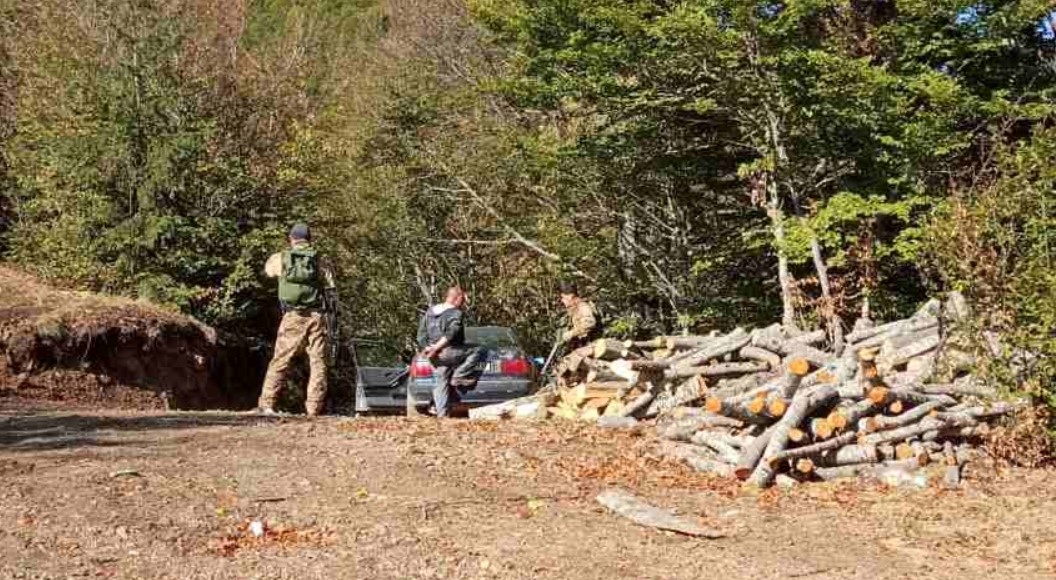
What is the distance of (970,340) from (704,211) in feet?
40.1

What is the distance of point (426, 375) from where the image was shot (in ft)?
45.7

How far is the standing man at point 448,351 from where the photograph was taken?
11844mm

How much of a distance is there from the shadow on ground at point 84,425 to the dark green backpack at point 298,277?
118 centimetres

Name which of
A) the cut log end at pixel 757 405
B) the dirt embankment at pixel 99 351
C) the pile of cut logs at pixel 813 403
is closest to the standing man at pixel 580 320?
the pile of cut logs at pixel 813 403

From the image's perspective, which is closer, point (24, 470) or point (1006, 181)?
point (24, 470)

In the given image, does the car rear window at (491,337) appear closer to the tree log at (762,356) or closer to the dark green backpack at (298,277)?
the dark green backpack at (298,277)

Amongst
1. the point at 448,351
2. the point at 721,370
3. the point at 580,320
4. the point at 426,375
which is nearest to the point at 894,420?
the point at 721,370

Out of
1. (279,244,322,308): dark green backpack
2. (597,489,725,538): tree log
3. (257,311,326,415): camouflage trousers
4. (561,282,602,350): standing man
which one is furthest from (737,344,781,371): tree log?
(279,244,322,308): dark green backpack

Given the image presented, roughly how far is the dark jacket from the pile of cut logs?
1.46 metres

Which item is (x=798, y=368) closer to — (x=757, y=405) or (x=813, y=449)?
(x=757, y=405)

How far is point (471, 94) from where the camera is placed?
25.5 m

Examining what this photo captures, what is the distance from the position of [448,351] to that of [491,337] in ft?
14.5

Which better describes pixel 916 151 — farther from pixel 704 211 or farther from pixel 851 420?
pixel 851 420

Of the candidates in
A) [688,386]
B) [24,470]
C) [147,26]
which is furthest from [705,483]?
[147,26]
